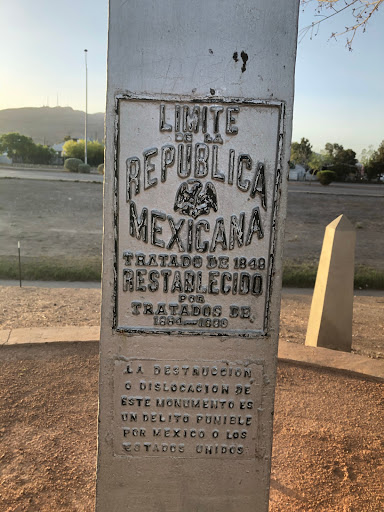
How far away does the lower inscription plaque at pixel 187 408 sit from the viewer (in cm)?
227

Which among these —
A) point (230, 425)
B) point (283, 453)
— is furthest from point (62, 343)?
point (230, 425)

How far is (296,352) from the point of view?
192 inches

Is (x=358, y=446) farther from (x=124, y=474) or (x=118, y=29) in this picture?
(x=118, y=29)

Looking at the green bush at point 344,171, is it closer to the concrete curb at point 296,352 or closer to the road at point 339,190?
the road at point 339,190

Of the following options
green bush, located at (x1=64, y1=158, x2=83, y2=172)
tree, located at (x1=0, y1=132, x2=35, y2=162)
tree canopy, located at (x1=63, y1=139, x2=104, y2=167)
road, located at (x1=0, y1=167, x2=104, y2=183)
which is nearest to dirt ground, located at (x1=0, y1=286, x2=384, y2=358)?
road, located at (x1=0, y1=167, x2=104, y2=183)

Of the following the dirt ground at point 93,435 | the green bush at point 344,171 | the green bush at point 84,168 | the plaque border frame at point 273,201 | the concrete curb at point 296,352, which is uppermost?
the green bush at point 344,171

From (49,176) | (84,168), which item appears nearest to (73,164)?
(84,168)

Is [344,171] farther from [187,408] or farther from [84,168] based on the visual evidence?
[187,408]

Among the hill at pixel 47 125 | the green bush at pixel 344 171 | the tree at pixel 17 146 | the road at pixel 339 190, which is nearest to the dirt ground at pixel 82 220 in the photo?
the road at pixel 339 190

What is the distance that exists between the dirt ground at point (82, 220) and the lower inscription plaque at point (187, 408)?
36.8ft

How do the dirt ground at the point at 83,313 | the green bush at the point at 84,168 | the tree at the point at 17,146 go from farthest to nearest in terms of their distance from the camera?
the tree at the point at 17,146 < the green bush at the point at 84,168 < the dirt ground at the point at 83,313

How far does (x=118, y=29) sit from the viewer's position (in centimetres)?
200

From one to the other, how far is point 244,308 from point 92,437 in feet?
6.00

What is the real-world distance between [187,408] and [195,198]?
103cm
